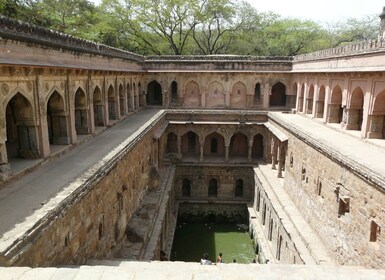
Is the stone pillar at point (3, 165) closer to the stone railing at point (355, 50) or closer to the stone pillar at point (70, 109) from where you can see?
the stone pillar at point (70, 109)

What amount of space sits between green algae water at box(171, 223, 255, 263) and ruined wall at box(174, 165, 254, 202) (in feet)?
6.22

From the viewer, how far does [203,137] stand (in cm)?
2223

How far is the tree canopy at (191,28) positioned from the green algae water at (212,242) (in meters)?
18.0

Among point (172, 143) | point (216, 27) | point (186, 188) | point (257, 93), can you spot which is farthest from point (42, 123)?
point (216, 27)

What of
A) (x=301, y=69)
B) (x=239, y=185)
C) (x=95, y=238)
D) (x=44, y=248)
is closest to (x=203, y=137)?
(x=239, y=185)

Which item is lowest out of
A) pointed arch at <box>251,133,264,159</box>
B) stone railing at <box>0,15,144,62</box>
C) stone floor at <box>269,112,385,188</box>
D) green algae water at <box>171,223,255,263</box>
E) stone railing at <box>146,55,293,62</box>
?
green algae water at <box>171,223,255,263</box>

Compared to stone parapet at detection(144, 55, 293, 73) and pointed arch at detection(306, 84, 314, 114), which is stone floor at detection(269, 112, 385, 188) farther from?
stone parapet at detection(144, 55, 293, 73)

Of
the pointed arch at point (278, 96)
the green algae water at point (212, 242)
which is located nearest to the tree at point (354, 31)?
the pointed arch at point (278, 96)

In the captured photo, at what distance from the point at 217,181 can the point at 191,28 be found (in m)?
16.4

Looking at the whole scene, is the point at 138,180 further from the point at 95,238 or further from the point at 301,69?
the point at 301,69

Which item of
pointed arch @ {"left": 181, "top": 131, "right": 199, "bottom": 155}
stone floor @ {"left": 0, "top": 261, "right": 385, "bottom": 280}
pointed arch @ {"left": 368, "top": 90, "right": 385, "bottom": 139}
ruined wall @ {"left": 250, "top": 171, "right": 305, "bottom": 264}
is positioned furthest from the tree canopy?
stone floor @ {"left": 0, "top": 261, "right": 385, "bottom": 280}

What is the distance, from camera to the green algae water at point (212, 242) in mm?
16312

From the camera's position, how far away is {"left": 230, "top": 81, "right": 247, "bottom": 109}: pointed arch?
81.5 feet

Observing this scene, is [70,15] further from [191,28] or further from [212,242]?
[212,242]
